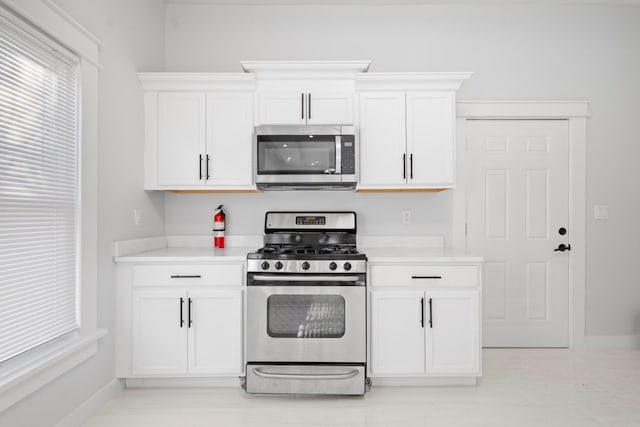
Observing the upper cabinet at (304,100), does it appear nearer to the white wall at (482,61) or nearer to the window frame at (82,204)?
the white wall at (482,61)

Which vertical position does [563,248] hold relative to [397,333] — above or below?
above

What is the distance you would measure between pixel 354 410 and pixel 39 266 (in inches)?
74.9

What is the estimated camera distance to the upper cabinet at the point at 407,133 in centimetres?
315

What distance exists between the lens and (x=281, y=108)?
3184 mm

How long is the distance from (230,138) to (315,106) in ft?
2.24

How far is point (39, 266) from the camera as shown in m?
2.09

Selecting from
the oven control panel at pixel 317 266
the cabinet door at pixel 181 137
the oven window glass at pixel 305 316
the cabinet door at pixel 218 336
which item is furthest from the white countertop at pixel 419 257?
the cabinet door at pixel 181 137

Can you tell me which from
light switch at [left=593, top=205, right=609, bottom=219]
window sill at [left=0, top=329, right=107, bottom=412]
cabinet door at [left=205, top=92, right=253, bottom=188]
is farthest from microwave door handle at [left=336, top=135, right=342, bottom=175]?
light switch at [left=593, top=205, right=609, bottom=219]

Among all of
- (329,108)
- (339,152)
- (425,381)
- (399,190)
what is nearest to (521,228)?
(399,190)

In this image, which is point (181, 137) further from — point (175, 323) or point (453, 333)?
point (453, 333)

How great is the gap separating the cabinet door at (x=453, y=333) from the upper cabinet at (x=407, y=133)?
861mm

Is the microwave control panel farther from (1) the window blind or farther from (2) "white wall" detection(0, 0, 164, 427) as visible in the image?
(1) the window blind

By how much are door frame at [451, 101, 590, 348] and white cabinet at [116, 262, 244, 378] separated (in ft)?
6.58

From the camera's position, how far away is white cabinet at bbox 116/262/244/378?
2.78 m
